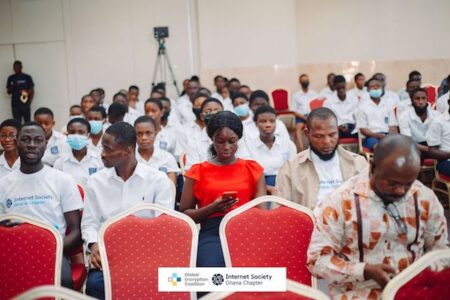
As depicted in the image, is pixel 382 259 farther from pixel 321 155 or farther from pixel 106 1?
pixel 106 1

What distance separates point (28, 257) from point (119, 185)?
60 cm

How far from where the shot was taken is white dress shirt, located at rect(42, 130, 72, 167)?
4.47 m

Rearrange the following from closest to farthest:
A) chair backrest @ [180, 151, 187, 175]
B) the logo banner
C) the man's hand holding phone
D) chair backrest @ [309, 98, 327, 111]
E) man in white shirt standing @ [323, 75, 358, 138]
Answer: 1. the logo banner
2. the man's hand holding phone
3. chair backrest @ [180, 151, 187, 175]
4. man in white shirt standing @ [323, 75, 358, 138]
5. chair backrest @ [309, 98, 327, 111]

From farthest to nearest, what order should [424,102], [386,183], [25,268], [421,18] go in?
[421,18] < [424,102] < [25,268] < [386,183]

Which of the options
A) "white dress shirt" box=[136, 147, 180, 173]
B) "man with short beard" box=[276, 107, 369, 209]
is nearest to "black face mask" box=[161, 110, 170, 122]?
"white dress shirt" box=[136, 147, 180, 173]

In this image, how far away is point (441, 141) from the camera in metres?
4.20

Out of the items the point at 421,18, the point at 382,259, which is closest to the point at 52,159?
the point at 382,259

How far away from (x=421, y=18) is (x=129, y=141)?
6.18 metres

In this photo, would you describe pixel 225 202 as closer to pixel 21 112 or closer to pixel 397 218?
pixel 397 218

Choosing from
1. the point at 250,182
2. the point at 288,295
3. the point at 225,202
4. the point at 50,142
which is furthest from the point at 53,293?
the point at 50,142

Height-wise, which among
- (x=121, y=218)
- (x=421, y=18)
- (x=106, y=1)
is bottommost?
(x=121, y=218)

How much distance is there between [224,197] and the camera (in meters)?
2.42

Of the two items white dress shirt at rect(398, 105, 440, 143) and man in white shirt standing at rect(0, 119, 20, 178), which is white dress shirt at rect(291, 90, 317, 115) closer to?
white dress shirt at rect(398, 105, 440, 143)

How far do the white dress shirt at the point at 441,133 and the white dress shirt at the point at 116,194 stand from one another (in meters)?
2.61
